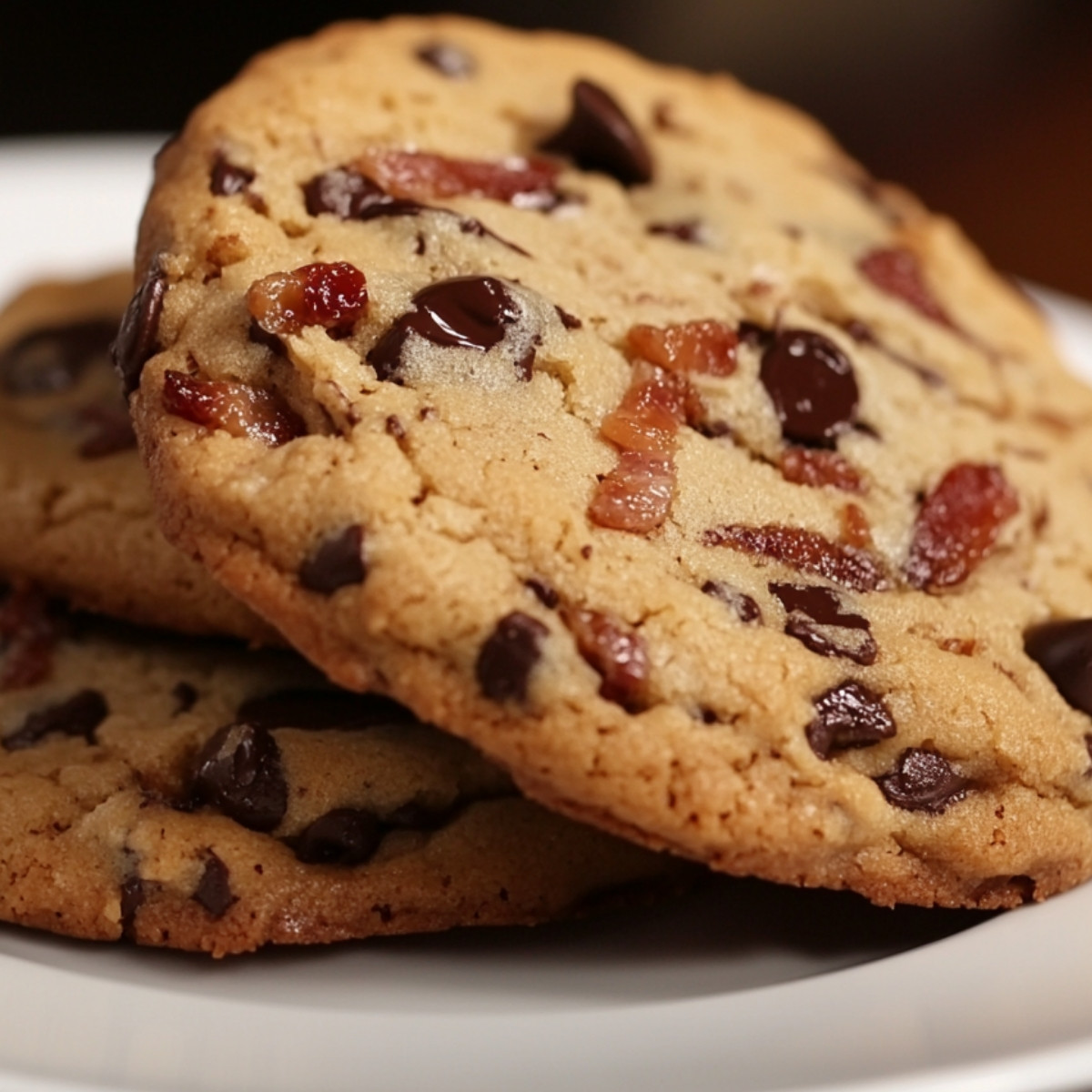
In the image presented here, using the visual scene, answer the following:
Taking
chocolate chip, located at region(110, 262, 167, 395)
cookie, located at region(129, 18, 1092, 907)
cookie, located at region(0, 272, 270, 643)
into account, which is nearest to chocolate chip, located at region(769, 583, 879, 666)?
cookie, located at region(129, 18, 1092, 907)

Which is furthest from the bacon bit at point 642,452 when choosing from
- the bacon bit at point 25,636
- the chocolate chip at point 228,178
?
the bacon bit at point 25,636

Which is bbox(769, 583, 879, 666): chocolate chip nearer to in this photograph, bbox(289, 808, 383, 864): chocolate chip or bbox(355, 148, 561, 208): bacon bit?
bbox(289, 808, 383, 864): chocolate chip

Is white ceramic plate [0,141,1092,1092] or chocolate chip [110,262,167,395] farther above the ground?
chocolate chip [110,262,167,395]

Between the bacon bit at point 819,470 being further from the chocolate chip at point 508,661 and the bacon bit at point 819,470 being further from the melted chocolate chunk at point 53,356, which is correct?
the melted chocolate chunk at point 53,356

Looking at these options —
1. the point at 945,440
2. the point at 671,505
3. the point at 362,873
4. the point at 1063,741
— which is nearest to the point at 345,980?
the point at 362,873

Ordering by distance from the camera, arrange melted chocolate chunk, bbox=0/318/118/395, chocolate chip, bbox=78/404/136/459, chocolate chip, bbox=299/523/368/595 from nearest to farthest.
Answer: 1. chocolate chip, bbox=299/523/368/595
2. chocolate chip, bbox=78/404/136/459
3. melted chocolate chunk, bbox=0/318/118/395

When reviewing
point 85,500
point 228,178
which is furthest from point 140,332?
point 85,500
